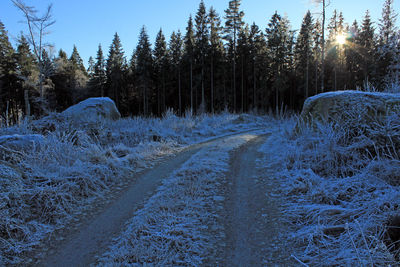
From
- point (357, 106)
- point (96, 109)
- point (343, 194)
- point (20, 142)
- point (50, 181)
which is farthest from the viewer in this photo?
point (96, 109)

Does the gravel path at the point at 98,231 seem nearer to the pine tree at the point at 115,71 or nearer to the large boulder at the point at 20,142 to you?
the large boulder at the point at 20,142

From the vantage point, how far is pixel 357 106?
18.2 feet

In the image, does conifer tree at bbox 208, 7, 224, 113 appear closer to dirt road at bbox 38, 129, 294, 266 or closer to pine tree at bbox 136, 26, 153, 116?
pine tree at bbox 136, 26, 153, 116

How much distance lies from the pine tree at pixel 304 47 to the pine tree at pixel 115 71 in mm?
29183

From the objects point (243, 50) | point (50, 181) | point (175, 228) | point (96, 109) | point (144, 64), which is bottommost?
point (175, 228)

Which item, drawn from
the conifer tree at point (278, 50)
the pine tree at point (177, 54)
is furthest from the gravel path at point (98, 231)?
the pine tree at point (177, 54)

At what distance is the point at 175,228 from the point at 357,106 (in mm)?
5252

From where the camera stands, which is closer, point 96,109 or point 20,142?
point 20,142

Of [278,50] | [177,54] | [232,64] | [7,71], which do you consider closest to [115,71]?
[177,54]

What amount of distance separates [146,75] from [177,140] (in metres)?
28.6

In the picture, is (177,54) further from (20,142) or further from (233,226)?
(233,226)

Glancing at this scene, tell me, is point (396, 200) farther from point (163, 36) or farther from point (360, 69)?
point (163, 36)

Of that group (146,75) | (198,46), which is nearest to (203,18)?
(198,46)

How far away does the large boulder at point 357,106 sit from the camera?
16.9 feet
